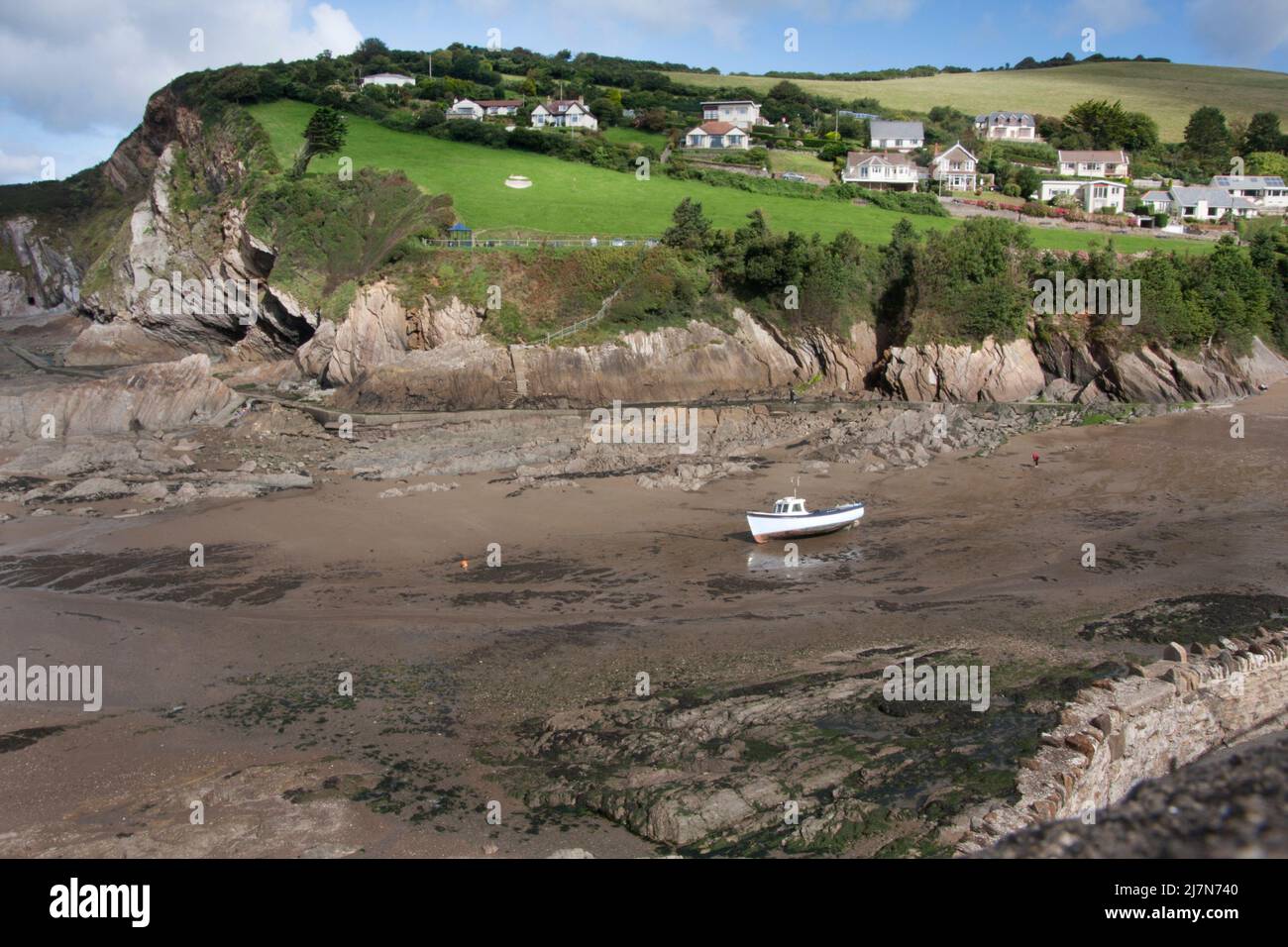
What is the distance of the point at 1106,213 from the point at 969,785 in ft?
177

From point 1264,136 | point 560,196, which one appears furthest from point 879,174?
point 1264,136

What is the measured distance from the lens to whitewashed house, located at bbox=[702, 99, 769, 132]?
75.2 m

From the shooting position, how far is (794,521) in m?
20.4

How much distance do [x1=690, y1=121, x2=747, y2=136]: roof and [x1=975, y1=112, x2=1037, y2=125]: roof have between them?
88.5 ft

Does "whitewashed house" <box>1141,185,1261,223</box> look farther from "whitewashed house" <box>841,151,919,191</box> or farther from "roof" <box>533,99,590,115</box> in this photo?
"roof" <box>533,99,590,115</box>

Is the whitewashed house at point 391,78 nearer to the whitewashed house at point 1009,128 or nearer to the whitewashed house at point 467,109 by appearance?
the whitewashed house at point 467,109

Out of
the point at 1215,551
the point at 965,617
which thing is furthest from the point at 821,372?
the point at 965,617

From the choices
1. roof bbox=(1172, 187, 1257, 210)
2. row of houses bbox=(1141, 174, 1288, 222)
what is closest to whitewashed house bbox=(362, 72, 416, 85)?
row of houses bbox=(1141, 174, 1288, 222)

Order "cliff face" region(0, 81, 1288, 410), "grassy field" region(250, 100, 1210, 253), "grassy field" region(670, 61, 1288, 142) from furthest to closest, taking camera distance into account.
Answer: "grassy field" region(670, 61, 1288, 142), "grassy field" region(250, 100, 1210, 253), "cliff face" region(0, 81, 1288, 410)

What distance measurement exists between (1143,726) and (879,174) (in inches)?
2266

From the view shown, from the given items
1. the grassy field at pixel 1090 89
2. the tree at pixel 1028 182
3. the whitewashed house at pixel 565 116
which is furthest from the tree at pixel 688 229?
Result: the grassy field at pixel 1090 89

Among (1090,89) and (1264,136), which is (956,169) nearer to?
(1264,136)

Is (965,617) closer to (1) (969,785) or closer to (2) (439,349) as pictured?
(1) (969,785)

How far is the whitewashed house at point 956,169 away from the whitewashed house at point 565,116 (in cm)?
2432
